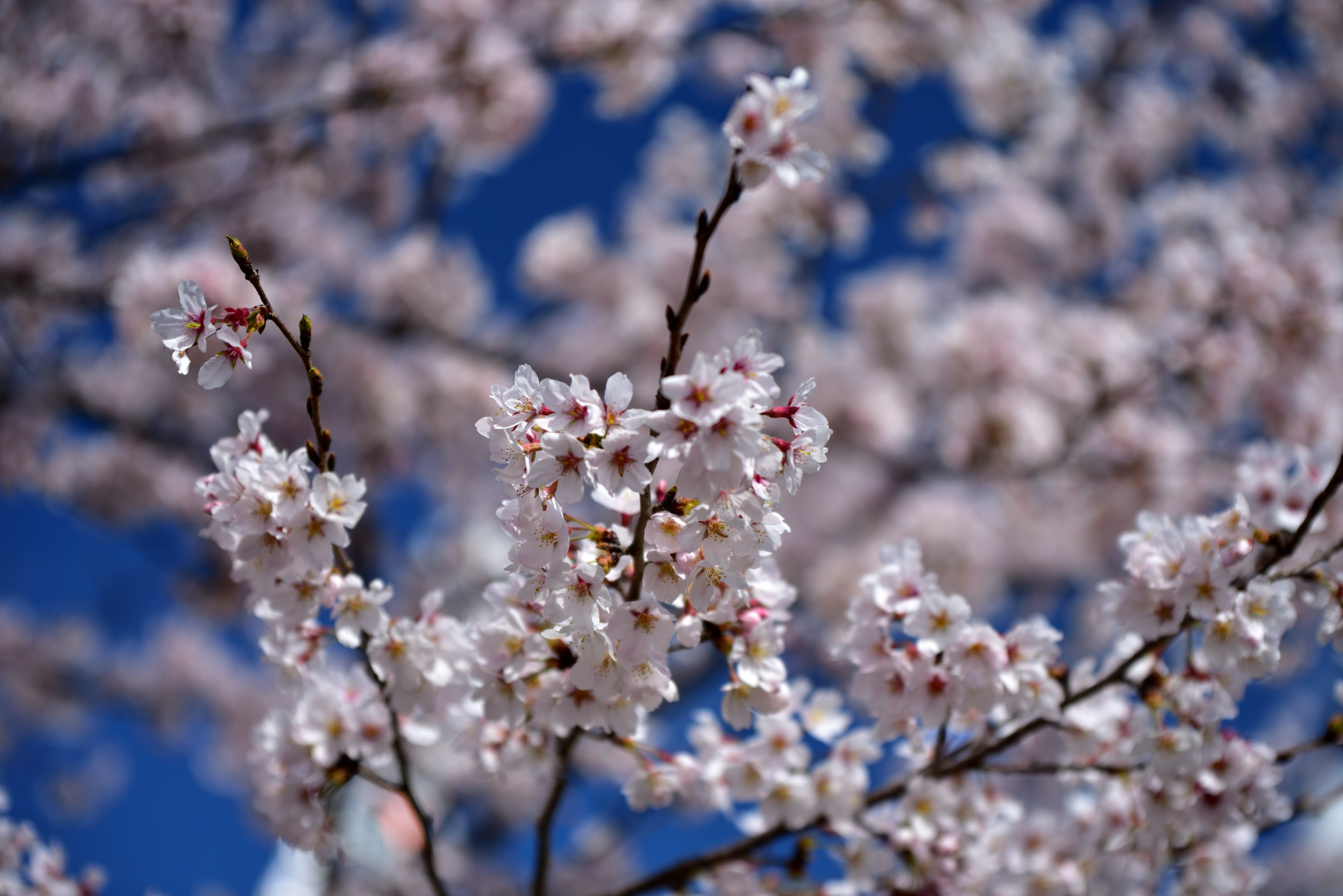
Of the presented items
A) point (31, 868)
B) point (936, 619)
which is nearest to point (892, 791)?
point (936, 619)

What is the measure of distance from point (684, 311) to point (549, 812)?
1182 millimetres

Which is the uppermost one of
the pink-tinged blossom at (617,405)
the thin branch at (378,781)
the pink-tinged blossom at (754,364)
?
the pink-tinged blossom at (754,364)

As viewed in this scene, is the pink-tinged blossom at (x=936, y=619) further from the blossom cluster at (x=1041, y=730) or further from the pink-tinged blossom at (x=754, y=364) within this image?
the pink-tinged blossom at (x=754, y=364)

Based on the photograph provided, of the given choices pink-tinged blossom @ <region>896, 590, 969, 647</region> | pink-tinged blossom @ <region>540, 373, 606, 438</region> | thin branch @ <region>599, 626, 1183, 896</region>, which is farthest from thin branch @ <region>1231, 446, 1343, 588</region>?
pink-tinged blossom @ <region>540, 373, 606, 438</region>

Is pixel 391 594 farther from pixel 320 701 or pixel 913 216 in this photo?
pixel 913 216

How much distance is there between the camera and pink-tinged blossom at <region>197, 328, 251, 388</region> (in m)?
1.33

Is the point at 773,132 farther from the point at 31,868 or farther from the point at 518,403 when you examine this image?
the point at 31,868

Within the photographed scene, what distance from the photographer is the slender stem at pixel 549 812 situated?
1743 millimetres

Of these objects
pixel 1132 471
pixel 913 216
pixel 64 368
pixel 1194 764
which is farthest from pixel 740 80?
pixel 1194 764

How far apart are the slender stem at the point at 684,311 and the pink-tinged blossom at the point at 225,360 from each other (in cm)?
66

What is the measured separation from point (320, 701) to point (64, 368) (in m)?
5.49

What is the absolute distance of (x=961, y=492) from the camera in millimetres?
7508

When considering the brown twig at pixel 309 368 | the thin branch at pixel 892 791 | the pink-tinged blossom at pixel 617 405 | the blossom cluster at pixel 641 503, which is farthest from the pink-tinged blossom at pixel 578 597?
the thin branch at pixel 892 791

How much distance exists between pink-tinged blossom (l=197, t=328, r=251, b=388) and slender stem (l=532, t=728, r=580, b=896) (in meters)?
0.92
